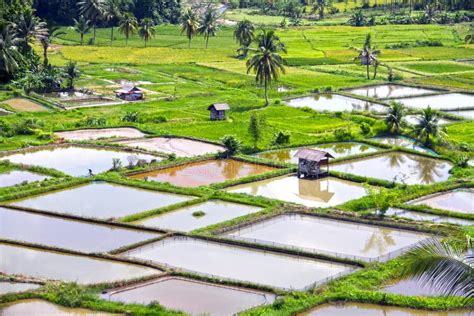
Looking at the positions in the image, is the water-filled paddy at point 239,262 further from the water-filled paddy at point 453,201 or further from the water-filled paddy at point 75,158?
the water-filled paddy at point 75,158

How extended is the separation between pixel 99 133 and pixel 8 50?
12487 millimetres

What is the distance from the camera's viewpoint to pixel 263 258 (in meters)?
23.7

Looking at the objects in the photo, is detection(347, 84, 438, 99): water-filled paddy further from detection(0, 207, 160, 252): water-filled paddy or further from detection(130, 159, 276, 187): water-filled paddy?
detection(0, 207, 160, 252): water-filled paddy

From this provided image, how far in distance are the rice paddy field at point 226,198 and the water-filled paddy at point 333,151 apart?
14cm

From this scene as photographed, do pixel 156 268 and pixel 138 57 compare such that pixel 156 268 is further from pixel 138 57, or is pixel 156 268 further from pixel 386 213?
pixel 138 57

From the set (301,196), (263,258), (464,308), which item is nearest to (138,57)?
(301,196)

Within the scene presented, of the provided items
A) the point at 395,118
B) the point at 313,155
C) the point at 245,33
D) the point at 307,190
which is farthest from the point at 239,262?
the point at 245,33

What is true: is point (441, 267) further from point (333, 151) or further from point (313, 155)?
→ point (333, 151)

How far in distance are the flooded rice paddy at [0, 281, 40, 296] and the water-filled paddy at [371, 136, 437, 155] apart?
827 inches

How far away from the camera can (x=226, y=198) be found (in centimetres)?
2939

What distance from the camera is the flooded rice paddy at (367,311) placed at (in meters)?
19.6

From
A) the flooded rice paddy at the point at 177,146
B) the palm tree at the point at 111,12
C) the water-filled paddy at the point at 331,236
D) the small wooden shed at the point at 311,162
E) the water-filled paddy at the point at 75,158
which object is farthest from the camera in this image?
the palm tree at the point at 111,12

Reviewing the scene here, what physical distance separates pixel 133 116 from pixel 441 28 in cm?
4989

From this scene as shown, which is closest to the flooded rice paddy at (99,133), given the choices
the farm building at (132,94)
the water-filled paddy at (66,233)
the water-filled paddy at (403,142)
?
the farm building at (132,94)
